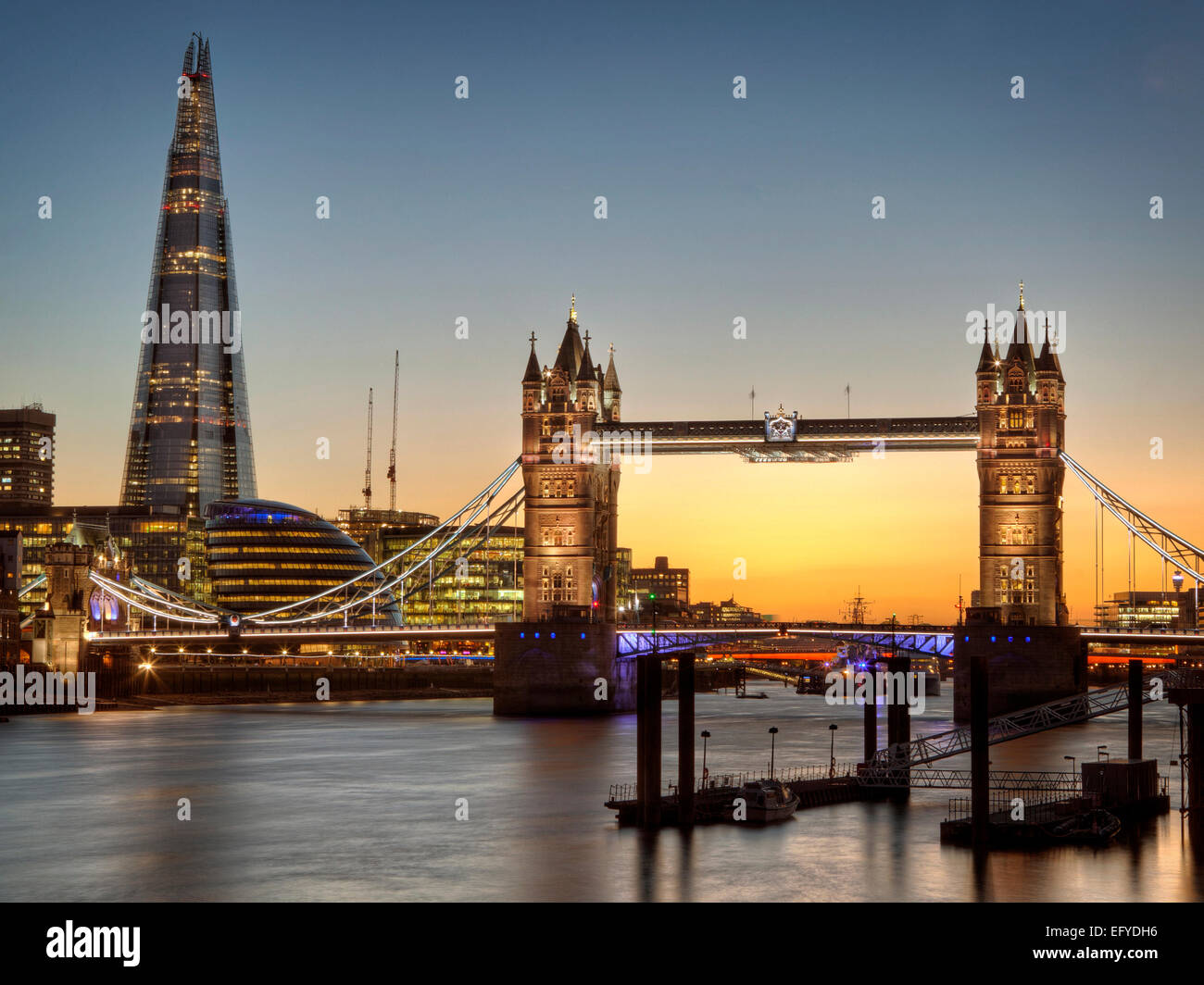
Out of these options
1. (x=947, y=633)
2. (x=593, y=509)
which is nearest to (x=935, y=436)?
(x=947, y=633)

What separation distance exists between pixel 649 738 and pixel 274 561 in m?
147

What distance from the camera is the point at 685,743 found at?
46344mm

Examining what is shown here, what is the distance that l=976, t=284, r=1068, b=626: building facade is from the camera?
99.6 m

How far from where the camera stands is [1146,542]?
330ft

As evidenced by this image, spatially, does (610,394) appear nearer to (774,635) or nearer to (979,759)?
(774,635)

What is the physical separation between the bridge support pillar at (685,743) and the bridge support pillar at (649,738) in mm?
694

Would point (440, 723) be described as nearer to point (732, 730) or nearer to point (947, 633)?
point (732, 730)

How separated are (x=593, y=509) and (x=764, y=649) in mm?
77389

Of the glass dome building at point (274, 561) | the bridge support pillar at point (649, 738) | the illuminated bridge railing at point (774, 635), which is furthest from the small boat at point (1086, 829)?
the glass dome building at point (274, 561)

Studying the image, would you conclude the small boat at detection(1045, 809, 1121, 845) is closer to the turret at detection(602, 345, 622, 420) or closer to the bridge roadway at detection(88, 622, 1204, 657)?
the bridge roadway at detection(88, 622, 1204, 657)

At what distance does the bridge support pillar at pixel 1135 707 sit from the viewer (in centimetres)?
5278

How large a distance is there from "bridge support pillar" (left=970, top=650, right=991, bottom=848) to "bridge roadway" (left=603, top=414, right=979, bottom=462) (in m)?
55.3

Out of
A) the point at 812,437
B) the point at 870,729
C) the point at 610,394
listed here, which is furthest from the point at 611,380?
the point at 870,729

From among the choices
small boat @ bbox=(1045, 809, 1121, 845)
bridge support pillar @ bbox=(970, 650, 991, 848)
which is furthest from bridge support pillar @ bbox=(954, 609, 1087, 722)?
bridge support pillar @ bbox=(970, 650, 991, 848)
